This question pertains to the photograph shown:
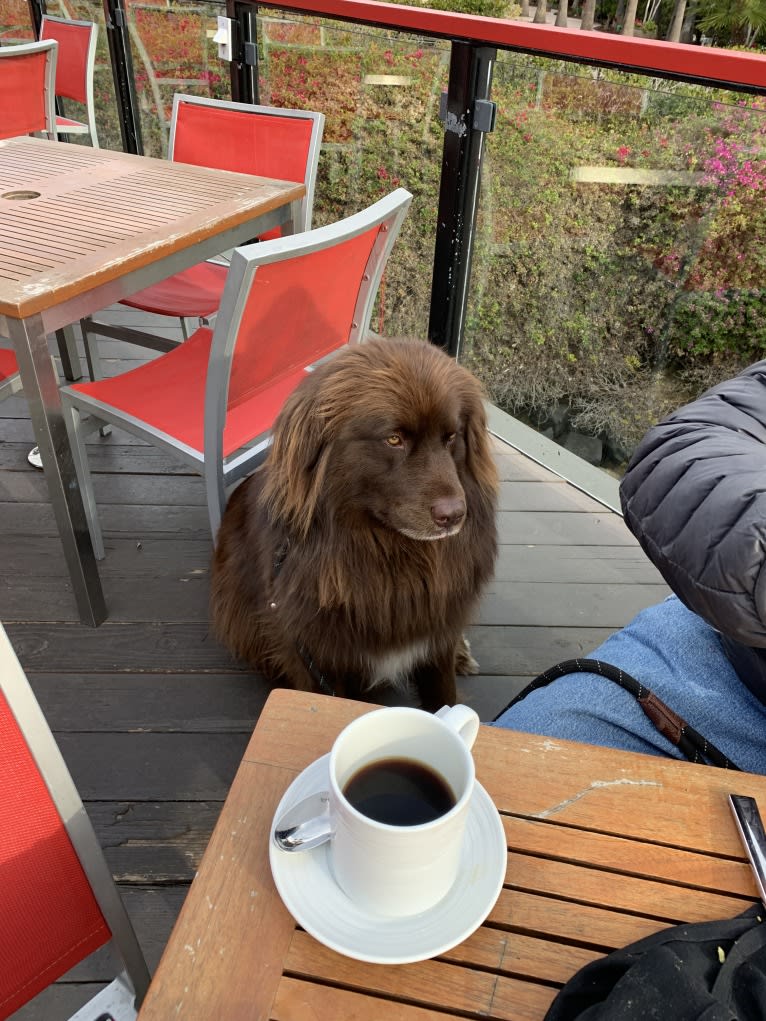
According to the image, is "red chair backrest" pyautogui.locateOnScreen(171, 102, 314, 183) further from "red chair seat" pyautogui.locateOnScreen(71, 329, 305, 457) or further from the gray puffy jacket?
the gray puffy jacket

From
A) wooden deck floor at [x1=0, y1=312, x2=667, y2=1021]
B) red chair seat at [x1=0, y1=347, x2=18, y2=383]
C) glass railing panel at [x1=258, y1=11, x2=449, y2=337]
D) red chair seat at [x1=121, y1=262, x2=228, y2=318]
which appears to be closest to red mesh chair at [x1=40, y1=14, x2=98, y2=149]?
glass railing panel at [x1=258, y1=11, x2=449, y2=337]

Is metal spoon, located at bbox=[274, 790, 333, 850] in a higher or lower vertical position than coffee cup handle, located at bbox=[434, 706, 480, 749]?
lower

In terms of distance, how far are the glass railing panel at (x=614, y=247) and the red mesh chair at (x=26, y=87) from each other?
2172 millimetres

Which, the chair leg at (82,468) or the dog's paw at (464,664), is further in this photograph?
the chair leg at (82,468)

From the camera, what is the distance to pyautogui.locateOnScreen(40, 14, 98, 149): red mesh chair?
4230 millimetres

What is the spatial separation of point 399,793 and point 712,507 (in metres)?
0.52

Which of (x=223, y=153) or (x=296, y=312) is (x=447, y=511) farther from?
(x=223, y=153)

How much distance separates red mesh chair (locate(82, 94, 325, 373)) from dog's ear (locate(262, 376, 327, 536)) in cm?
126

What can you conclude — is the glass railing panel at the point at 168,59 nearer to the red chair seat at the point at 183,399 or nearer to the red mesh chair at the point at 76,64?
the red mesh chair at the point at 76,64

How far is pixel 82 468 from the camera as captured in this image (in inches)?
84.4

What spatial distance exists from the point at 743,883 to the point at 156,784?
1.37 metres

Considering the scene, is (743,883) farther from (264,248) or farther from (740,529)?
(264,248)

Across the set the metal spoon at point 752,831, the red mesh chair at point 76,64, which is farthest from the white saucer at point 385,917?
the red mesh chair at point 76,64

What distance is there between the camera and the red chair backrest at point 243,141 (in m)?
2.64
